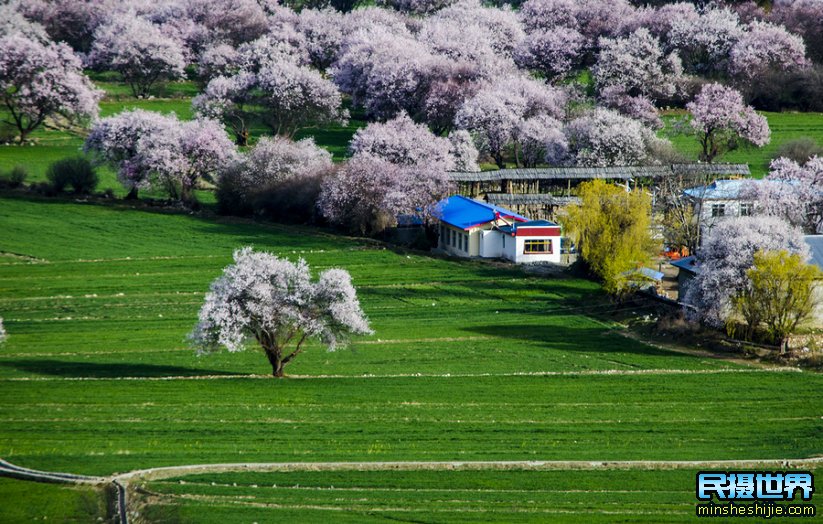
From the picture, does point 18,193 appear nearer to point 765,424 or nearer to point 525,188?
point 525,188

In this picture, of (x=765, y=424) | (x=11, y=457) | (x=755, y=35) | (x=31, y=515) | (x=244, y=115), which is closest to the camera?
(x=31, y=515)

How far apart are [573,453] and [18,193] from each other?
69131 mm

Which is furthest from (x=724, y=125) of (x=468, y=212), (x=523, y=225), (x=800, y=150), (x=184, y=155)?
(x=184, y=155)

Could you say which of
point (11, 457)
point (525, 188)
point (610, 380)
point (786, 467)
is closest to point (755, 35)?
point (525, 188)

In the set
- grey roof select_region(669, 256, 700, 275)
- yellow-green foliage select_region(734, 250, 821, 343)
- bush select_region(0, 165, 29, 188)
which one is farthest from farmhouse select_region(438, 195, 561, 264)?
bush select_region(0, 165, 29, 188)

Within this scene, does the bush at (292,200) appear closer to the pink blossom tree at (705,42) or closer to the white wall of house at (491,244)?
the white wall of house at (491,244)

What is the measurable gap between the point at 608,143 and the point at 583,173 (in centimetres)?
771

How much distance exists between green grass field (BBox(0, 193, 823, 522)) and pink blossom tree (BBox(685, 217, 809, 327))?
4111 millimetres

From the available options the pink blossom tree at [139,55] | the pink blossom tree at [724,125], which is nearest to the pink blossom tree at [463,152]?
the pink blossom tree at [724,125]

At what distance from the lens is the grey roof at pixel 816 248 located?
7506 centimetres

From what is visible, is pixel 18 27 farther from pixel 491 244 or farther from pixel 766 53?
pixel 766 53

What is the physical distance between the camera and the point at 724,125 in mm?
124312

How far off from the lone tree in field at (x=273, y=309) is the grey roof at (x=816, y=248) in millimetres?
26443

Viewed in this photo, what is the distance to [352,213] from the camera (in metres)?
98.7
